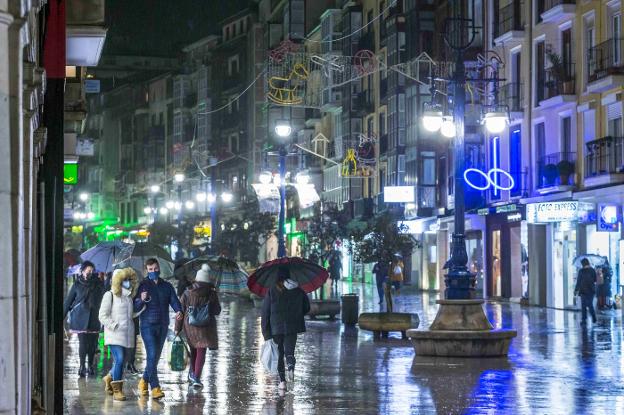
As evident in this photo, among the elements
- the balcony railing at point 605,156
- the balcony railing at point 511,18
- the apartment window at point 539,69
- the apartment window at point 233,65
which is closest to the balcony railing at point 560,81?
the apartment window at point 539,69

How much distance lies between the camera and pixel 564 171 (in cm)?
4309

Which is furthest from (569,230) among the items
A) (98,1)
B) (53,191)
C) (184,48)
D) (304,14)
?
(184,48)

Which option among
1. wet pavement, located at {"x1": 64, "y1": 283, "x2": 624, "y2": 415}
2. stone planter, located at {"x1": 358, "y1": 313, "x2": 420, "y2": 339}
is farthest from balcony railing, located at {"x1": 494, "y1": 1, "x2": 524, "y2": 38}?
stone planter, located at {"x1": 358, "y1": 313, "x2": 420, "y2": 339}

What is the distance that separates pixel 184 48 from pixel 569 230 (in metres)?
82.7

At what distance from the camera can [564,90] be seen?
43.6 m

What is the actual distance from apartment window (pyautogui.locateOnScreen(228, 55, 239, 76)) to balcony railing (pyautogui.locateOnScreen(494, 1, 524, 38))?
57.4 m

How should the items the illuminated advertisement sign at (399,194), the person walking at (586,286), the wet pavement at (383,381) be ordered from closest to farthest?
the wet pavement at (383,381) → the person walking at (586,286) → the illuminated advertisement sign at (399,194)

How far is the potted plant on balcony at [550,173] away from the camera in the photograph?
4356cm

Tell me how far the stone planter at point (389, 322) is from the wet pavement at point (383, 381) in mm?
303

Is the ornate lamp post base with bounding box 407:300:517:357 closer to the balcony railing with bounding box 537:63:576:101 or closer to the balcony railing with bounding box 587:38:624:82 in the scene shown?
the balcony railing with bounding box 587:38:624:82

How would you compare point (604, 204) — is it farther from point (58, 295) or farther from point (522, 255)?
point (58, 295)

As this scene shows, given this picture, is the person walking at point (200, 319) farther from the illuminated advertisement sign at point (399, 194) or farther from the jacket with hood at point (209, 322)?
the illuminated advertisement sign at point (399, 194)

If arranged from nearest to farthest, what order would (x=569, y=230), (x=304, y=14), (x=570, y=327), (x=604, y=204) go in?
(x=570, y=327) → (x=604, y=204) → (x=569, y=230) → (x=304, y=14)

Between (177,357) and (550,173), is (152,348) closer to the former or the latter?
(177,357)
